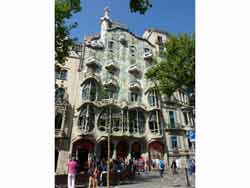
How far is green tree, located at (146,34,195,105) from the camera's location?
4785mm

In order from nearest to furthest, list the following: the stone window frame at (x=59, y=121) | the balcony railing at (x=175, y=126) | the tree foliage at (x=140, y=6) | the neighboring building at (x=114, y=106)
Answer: the tree foliage at (x=140, y=6)
the stone window frame at (x=59, y=121)
the neighboring building at (x=114, y=106)
the balcony railing at (x=175, y=126)

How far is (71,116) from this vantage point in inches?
268

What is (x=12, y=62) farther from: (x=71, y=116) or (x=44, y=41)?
(x=71, y=116)

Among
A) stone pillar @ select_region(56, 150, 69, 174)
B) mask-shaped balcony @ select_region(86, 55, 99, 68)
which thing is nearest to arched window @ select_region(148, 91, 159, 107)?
mask-shaped balcony @ select_region(86, 55, 99, 68)

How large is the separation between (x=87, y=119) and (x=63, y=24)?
132 inches

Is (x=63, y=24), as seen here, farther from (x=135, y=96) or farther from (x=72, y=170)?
(x=135, y=96)

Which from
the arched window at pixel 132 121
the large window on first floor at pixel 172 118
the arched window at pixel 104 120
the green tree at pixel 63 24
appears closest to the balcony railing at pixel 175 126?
the large window on first floor at pixel 172 118

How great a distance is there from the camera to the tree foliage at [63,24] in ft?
12.3

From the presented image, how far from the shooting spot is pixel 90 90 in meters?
7.25

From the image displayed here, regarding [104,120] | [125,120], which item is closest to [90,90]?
[104,120]

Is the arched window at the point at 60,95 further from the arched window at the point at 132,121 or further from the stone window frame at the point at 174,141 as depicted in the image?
the stone window frame at the point at 174,141

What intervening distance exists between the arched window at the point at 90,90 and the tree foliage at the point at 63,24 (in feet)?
9.31

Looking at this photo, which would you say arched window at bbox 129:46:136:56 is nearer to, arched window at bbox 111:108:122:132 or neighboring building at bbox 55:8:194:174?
neighboring building at bbox 55:8:194:174
